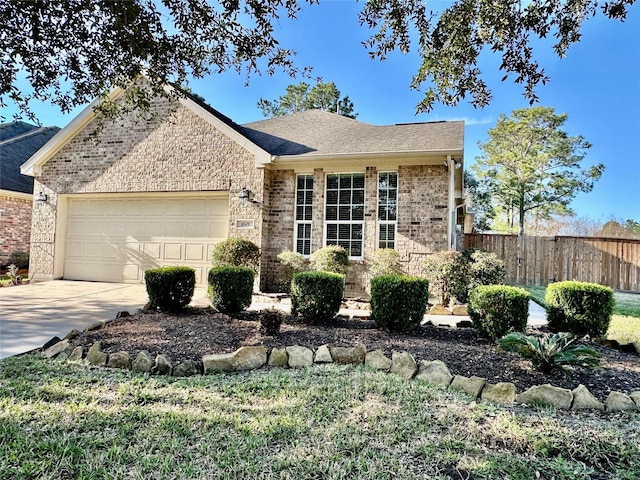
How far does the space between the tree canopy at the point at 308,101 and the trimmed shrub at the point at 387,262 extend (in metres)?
17.1

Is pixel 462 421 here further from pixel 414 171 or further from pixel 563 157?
pixel 563 157

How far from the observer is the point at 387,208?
30.3ft

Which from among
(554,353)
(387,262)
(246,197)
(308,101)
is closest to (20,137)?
(246,197)

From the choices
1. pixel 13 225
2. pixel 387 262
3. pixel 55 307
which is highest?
pixel 13 225

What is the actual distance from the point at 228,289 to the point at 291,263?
3358mm

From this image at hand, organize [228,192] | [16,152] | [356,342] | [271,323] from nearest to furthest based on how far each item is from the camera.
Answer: [356,342] → [271,323] → [228,192] → [16,152]

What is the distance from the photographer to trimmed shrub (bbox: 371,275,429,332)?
5.18 meters

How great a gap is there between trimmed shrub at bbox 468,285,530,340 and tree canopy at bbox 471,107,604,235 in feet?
62.6

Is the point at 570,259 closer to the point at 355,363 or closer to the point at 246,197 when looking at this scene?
the point at 246,197

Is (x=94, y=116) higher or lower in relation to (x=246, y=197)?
higher

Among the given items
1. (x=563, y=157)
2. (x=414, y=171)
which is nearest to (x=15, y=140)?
(x=414, y=171)

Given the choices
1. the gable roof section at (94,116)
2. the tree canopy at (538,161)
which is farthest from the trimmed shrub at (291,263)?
the tree canopy at (538,161)

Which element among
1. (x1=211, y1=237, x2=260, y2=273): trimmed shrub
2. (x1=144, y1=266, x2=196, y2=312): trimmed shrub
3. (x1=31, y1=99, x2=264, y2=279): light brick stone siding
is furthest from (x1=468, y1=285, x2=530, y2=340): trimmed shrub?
(x1=31, y1=99, x2=264, y2=279): light brick stone siding

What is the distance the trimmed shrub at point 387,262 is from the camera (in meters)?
8.76
